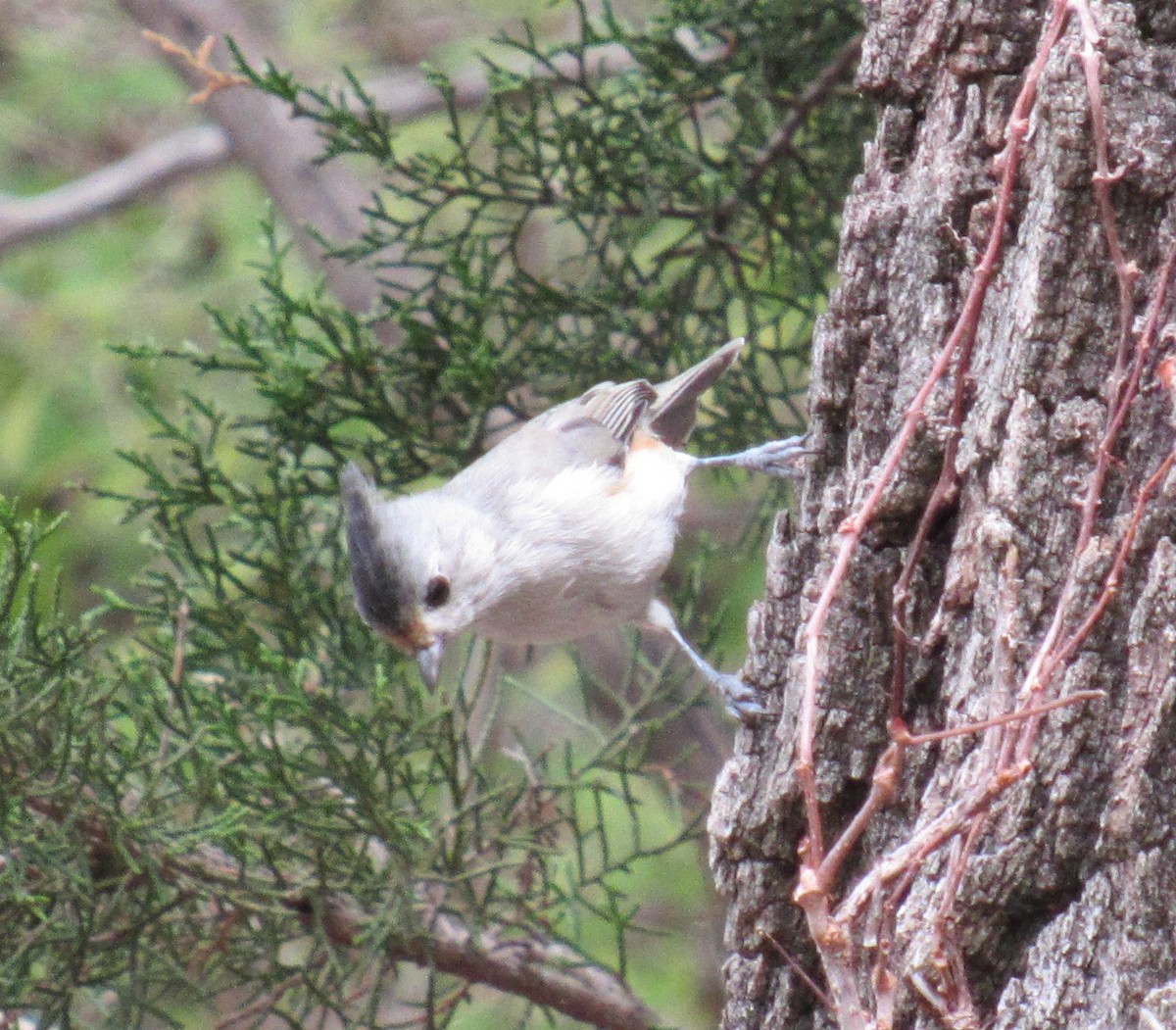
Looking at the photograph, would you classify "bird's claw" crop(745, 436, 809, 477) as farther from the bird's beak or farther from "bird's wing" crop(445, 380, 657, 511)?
the bird's beak

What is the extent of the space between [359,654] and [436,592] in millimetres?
233

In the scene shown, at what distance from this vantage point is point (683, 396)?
3201 mm

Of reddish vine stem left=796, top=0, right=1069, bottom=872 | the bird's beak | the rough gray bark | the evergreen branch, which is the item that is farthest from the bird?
reddish vine stem left=796, top=0, right=1069, bottom=872

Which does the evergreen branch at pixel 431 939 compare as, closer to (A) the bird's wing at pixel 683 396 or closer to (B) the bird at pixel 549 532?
(B) the bird at pixel 549 532

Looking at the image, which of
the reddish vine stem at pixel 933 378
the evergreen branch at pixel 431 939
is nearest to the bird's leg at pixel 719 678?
the reddish vine stem at pixel 933 378

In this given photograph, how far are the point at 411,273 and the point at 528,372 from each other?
2.26 meters

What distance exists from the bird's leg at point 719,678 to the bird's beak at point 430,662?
20.5 inches

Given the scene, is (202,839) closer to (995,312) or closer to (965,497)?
(965,497)

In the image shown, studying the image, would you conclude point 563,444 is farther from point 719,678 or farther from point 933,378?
point 933,378

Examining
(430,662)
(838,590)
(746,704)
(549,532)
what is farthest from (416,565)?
(838,590)

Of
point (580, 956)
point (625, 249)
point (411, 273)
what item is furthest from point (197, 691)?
point (411, 273)

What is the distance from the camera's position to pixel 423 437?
3041 mm

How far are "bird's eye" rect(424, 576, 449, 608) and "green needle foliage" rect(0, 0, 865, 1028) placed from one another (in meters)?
0.16

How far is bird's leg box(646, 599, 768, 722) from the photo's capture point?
2086mm
